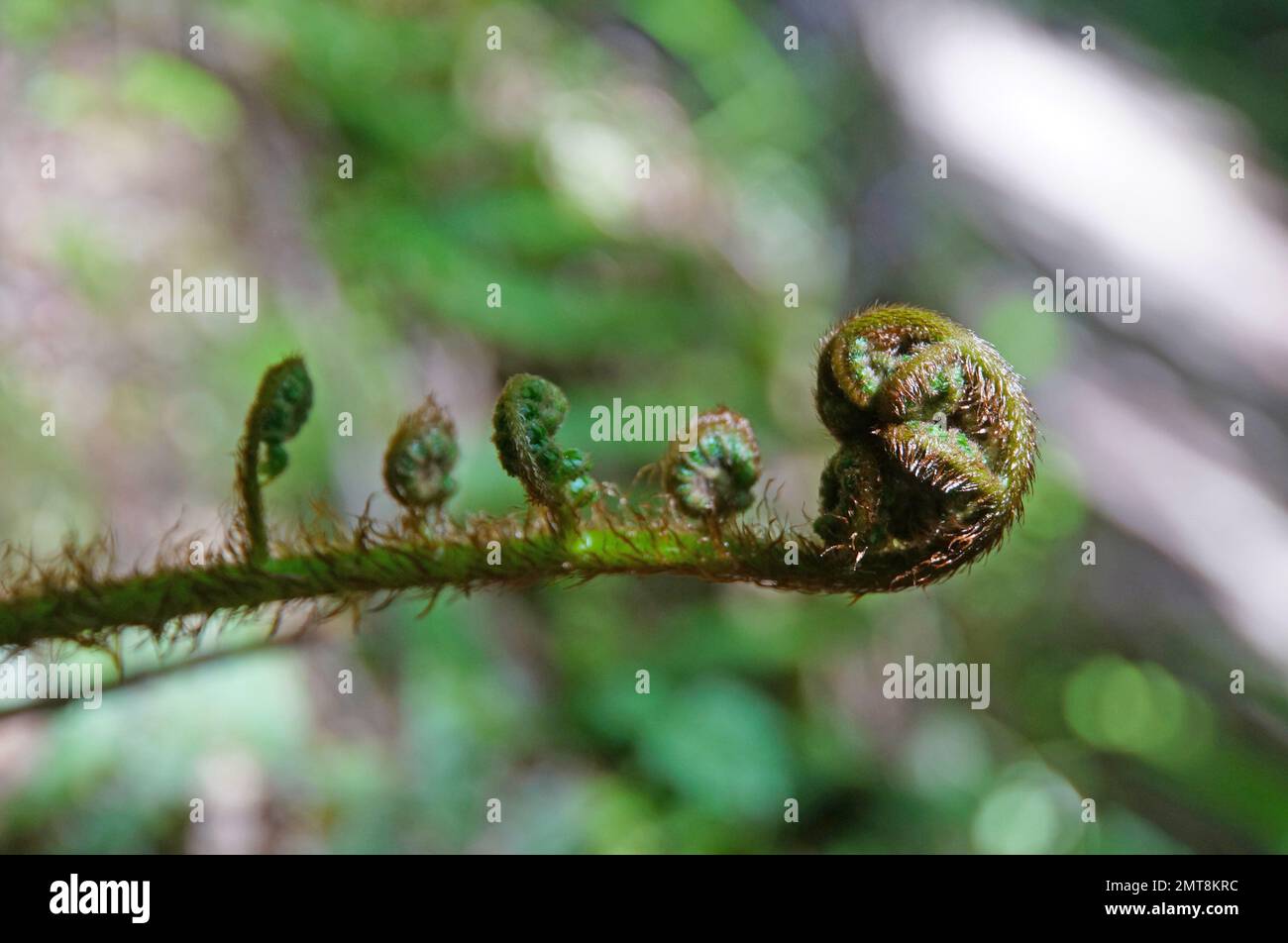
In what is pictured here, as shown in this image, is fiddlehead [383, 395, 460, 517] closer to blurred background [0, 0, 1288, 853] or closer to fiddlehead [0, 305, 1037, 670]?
fiddlehead [0, 305, 1037, 670]

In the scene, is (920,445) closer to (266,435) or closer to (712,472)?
(712,472)

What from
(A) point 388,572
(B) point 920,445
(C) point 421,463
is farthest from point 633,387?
(B) point 920,445

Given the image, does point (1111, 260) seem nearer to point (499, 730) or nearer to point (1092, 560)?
point (1092, 560)

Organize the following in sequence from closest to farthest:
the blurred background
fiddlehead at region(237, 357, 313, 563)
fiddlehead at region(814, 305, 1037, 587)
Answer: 1. fiddlehead at region(814, 305, 1037, 587)
2. fiddlehead at region(237, 357, 313, 563)
3. the blurred background

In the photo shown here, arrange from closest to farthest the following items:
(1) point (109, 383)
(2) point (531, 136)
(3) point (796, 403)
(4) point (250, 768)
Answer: (4) point (250, 768)
(1) point (109, 383)
(3) point (796, 403)
(2) point (531, 136)

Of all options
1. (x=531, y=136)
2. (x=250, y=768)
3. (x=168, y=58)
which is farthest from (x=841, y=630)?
(x=168, y=58)

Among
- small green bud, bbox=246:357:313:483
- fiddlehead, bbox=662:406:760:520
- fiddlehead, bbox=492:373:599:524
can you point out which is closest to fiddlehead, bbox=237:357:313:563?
small green bud, bbox=246:357:313:483

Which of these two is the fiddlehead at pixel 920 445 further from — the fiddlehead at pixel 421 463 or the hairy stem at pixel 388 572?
the fiddlehead at pixel 421 463
